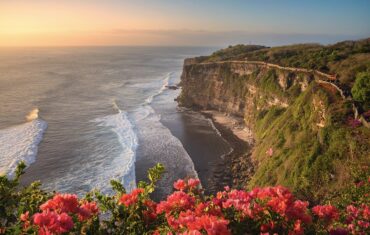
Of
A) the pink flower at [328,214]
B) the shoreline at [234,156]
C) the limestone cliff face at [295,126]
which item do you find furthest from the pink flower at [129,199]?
the shoreline at [234,156]

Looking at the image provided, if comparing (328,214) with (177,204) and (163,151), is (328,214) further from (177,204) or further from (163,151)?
(163,151)

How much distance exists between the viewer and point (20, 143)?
43.4m

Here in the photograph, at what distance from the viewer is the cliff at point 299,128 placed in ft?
77.8

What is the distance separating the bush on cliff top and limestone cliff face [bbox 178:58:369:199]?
18.2 meters

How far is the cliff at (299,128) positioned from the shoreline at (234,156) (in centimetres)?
66

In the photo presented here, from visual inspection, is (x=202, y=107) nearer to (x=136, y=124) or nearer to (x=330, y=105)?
(x=136, y=124)

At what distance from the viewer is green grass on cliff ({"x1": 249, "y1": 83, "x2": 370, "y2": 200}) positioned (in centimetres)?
2323

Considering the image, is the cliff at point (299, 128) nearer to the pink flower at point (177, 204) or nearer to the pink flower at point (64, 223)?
the pink flower at point (177, 204)

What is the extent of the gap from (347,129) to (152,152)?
73.9 ft

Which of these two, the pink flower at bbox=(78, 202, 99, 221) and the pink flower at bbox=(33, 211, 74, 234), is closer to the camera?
the pink flower at bbox=(33, 211, 74, 234)

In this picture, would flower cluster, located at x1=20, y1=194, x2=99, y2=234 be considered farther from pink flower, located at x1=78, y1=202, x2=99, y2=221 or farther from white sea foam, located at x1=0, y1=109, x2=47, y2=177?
white sea foam, located at x1=0, y1=109, x2=47, y2=177

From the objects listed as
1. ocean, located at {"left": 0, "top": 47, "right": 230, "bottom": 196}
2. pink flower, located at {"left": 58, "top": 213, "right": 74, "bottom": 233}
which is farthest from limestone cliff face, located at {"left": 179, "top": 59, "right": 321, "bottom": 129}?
pink flower, located at {"left": 58, "top": 213, "right": 74, "bottom": 233}

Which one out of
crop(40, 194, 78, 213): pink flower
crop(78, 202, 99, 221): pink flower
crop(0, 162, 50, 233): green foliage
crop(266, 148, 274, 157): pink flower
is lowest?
crop(266, 148, 274, 157): pink flower

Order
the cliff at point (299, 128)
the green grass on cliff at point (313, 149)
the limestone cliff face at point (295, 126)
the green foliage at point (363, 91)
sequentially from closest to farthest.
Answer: the green grass on cliff at point (313, 149)
the cliff at point (299, 128)
the limestone cliff face at point (295, 126)
the green foliage at point (363, 91)
